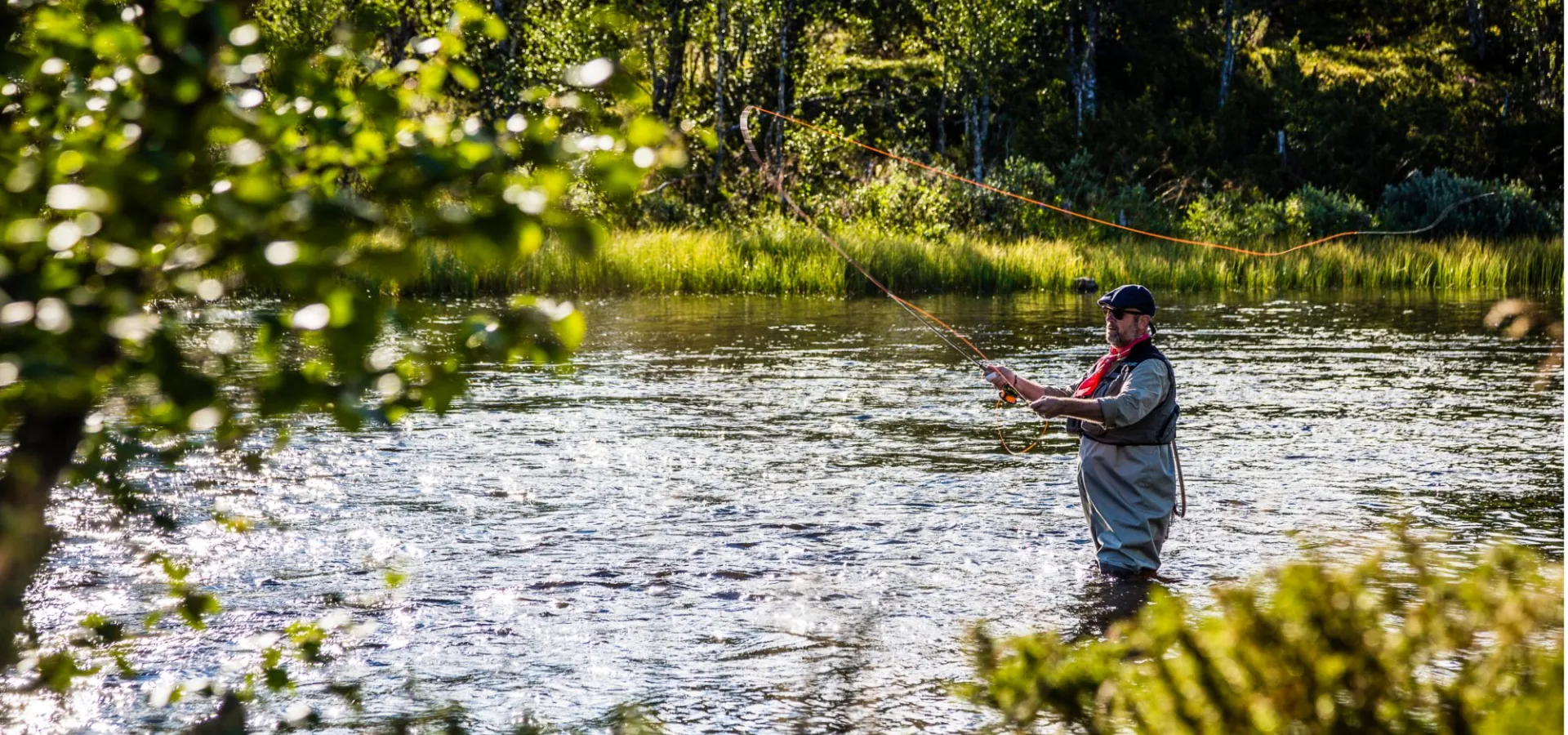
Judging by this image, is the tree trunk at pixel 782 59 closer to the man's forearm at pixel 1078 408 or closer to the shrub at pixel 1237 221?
the shrub at pixel 1237 221

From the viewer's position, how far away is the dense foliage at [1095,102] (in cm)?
3356

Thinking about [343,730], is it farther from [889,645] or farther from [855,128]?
[855,128]

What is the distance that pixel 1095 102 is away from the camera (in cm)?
4150

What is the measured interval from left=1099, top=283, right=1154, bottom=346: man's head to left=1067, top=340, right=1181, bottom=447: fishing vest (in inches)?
2.7

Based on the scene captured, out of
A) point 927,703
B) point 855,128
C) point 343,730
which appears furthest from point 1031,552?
point 855,128

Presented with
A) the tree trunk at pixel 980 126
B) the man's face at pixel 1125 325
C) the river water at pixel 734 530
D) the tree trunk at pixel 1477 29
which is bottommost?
the river water at pixel 734 530

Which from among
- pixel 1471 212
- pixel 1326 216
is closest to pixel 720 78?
pixel 1326 216

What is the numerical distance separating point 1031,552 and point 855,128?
30363mm

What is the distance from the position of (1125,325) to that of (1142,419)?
0.44 m

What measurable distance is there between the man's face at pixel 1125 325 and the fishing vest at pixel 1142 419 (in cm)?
6

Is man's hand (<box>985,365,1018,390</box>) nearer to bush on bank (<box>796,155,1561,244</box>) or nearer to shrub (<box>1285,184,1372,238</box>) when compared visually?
bush on bank (<box>796,155,1561,244</box>)

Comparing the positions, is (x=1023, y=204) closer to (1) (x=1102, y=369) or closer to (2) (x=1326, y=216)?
(2) (x=1326, y=216)

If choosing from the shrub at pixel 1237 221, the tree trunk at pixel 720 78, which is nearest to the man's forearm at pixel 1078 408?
the shrub at pixel 1237 221

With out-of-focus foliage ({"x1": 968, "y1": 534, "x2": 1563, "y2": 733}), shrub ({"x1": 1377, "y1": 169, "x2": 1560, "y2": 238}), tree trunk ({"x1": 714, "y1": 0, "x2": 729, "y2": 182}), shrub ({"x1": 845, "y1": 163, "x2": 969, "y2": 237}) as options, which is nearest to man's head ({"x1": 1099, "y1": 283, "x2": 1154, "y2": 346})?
out-of-focus foliage ({"x1": 968, "y1": 534, "x2": 1563, "y2": 733})
